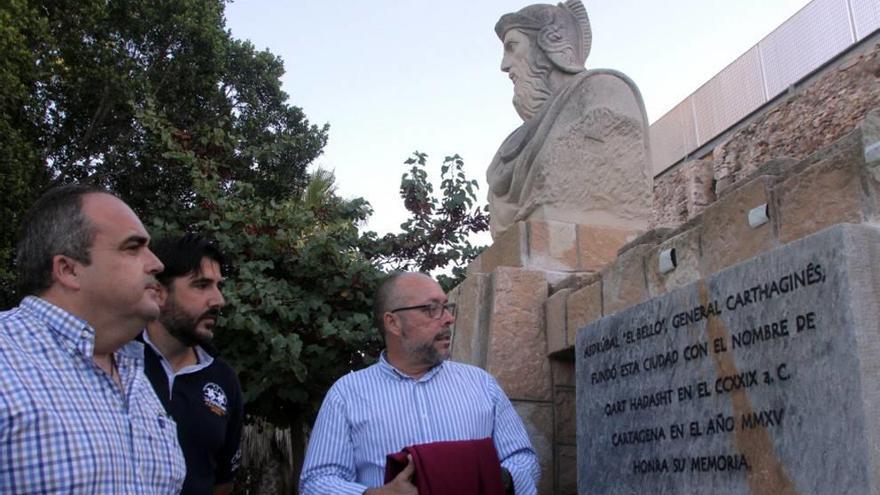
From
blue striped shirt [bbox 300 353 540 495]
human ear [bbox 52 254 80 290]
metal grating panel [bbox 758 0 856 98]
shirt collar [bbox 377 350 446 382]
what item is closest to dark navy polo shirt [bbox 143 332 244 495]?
blue striped shirt [bbox 300 353 540 495]

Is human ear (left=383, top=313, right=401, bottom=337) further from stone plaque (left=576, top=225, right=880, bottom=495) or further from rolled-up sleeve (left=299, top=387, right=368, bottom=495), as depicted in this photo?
stone plaque (left=576, top=225, right=880, bottom=495)

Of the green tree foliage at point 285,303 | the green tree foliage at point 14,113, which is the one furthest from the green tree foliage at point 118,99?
the green tree foliage at point 285,303

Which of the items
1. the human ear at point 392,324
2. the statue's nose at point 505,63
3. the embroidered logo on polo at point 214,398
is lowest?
the embroidered logo on polo at point 214,398

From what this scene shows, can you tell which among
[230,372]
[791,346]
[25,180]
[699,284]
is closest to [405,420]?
[230,372]

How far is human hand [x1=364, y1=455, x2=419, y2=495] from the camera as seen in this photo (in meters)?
2.31

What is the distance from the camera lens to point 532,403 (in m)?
3.52

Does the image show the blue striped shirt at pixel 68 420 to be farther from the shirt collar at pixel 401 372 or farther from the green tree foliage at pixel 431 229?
the green tree foliage at pixel 431 229

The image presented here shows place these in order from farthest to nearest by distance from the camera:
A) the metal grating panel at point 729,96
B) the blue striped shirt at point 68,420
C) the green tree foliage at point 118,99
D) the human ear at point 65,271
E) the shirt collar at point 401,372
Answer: the metal grating panel at point 729,96
the green tree foliage at point 118,99
the shirt collar at point 401,372
the human ear at point 65,271
the blue striped shirt at point 68,420

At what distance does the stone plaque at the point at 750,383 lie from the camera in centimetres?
183

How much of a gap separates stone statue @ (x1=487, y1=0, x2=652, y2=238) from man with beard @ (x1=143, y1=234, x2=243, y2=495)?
1.88 meters

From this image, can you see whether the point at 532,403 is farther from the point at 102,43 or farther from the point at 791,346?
the point at 102,43

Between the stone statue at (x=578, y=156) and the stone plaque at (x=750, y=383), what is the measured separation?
1281 mm

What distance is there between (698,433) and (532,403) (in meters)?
1.24

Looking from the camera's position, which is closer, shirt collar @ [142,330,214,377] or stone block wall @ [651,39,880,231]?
shirt collar @ [142,330,214,377]
